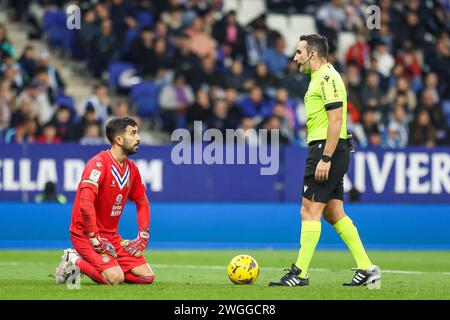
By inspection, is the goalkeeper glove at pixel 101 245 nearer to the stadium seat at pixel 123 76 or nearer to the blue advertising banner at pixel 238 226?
the blue advertising banner at pixel 238 226

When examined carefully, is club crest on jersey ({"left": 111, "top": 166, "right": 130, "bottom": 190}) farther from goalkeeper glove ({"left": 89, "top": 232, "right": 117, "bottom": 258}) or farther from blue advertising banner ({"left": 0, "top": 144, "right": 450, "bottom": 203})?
blue advertising banner ({"left": 0, "top": 144, "right": 450, "bottom": 203})

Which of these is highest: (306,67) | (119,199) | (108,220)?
(306,67)

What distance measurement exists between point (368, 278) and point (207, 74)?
12.2 metres

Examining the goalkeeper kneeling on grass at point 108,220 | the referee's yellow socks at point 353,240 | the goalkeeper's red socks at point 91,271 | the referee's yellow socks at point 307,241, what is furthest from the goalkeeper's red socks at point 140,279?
the referee's yellow socks at point 353,240

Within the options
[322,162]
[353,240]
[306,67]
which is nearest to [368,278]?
[353,240]

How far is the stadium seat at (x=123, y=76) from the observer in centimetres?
2275

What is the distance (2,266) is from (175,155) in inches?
231

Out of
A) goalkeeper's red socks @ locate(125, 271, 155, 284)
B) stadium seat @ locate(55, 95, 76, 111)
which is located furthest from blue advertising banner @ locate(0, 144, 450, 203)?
goalkeeper's red socks @ locate(125, 271, 155, 284)

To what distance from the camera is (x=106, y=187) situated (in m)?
11.6

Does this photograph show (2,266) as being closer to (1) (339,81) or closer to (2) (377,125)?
(1) (339,81)

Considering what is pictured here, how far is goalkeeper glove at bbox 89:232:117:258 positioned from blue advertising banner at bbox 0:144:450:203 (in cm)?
820

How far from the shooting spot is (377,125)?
22.9 meters

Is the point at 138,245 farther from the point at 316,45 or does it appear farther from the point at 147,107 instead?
the point at 147,107

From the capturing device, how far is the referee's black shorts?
11.2 metres
